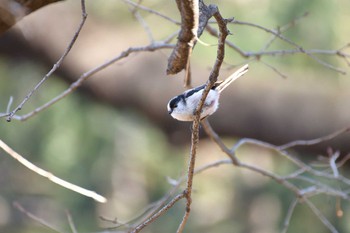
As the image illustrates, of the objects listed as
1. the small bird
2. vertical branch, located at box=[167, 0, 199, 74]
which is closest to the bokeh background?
the small bird

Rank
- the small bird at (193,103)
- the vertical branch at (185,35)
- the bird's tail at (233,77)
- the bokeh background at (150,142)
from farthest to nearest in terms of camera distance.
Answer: the bokeh background at (150,142) → the small bird at (193,103) → the bird's tail at (233,77) → the vertical branch at (185,35)

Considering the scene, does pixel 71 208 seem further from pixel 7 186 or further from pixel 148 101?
pixel 148 101

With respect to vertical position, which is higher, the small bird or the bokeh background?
the bokeh background

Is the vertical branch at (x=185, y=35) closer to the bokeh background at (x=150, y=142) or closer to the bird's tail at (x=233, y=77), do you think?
the bird's tail at (x=233, y=77)

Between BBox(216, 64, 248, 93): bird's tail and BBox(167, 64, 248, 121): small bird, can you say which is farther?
BBox(167, 64, 248, 121): small bird

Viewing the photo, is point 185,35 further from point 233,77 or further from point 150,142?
point 150,142

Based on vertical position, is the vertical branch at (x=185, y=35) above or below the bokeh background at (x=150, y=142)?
below

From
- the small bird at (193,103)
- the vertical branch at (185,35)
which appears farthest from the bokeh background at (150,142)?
the vertical branch at (185,35)

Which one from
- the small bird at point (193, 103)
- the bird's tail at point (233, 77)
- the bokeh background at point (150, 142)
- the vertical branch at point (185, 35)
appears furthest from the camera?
the bokeh background at point (150, 142)

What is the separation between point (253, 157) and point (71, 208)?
136 centimetres

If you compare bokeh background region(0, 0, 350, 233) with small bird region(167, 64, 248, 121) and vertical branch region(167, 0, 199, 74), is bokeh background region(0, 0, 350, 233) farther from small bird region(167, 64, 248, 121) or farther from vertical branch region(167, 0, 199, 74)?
vertical branch region(167, 0, 199, 74)

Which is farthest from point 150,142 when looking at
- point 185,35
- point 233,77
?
point 185,35

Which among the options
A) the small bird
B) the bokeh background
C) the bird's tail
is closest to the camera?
the bird's tail

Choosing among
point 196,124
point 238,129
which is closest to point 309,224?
point 238,129
